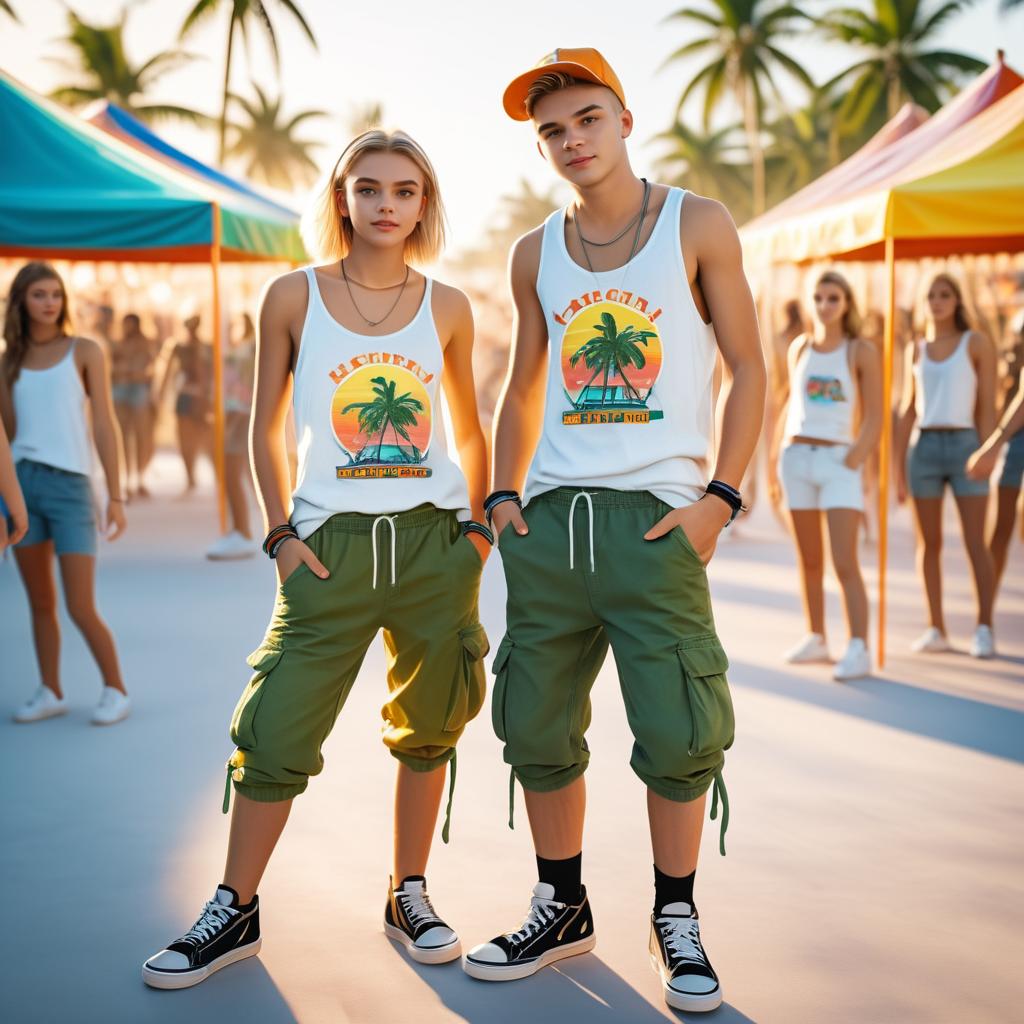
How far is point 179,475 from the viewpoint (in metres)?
15.9

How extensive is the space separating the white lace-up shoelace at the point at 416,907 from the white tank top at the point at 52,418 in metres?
2.53

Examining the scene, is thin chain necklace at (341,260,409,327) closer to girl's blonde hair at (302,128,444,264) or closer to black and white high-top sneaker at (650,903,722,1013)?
girl's blonde hair at (302,128,444,264)

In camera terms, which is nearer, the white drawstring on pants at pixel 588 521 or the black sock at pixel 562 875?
the white drawstring on pants at pixel 588 521

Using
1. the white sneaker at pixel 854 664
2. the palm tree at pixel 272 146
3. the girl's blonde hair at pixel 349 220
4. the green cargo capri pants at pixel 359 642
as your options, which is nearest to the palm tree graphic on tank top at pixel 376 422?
the green cargo capri pants at pixel 359 642

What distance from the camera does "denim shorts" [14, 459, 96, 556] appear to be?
15.1 ft

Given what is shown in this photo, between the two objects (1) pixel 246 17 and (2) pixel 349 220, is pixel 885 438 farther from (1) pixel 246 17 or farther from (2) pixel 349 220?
(1) pixel 246 17

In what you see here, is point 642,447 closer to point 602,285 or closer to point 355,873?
point 602,285

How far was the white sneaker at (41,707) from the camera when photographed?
15.6ft

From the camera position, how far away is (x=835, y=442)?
552 cm

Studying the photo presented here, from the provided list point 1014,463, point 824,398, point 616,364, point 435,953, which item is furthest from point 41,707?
point 1014,463

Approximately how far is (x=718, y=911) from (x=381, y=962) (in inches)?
34.2

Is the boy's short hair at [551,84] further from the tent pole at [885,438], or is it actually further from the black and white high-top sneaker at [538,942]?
the tent pole at [885,438]

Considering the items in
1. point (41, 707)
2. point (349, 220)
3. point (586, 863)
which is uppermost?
point (349, 220)

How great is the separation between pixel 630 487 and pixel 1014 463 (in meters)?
4.09
